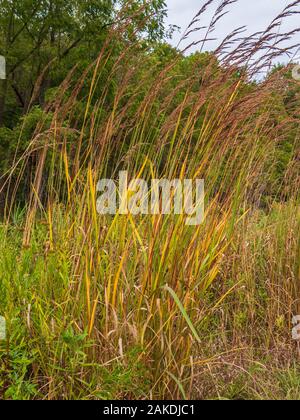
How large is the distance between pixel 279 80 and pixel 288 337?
1467 mm

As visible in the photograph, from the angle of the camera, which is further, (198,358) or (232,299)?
(232,299)

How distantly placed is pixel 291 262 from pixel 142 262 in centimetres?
137

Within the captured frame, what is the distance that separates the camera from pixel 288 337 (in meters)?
3.06

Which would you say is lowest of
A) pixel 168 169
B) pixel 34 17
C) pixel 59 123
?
pixel 168 169

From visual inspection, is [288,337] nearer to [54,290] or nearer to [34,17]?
[54,290]

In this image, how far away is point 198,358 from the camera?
2312 millimetres

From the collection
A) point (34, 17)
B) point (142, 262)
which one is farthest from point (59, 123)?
point (34, 17)
